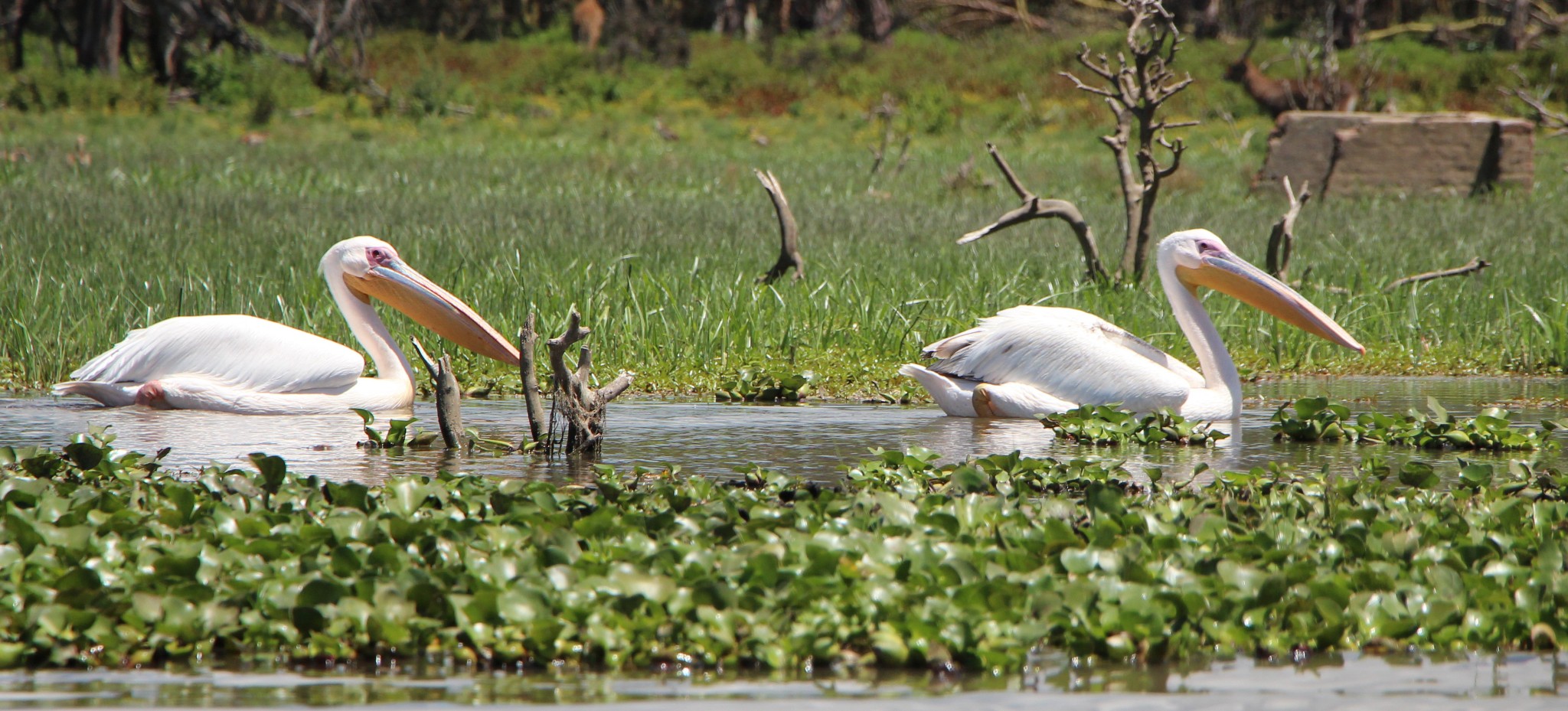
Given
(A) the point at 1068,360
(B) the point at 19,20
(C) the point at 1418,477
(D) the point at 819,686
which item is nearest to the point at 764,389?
(A) the point at 1068,360

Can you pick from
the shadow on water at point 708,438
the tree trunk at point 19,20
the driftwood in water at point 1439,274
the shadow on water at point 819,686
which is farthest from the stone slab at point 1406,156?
the tree trunk at point 19,20

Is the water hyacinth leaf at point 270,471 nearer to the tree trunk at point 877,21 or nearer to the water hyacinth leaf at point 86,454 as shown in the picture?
the water hyacinth leaf at point 86,454

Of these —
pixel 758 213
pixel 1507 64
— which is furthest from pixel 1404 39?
pixel 758 213

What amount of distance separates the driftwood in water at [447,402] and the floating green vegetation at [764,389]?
1934mm

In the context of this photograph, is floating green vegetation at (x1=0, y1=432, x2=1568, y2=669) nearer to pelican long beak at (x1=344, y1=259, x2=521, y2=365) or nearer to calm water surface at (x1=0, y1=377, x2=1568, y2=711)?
calm water surface at (x1=0, y1=377, x2=1568, y2=711)

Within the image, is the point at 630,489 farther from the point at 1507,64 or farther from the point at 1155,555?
the point at 1507,64

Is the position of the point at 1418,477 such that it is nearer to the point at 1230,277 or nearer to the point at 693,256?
the point at 1230,277

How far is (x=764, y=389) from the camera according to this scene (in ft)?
23.2

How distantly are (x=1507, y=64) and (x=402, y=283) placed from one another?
28.8 meters

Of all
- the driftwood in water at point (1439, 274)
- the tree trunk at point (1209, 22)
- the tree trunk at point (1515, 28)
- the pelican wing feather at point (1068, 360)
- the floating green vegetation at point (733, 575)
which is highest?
the tree trunk at point (1209, 22)

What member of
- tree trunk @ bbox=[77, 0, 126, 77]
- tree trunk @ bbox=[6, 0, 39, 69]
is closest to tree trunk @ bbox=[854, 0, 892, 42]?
tree trunk @ bbox=[77, 0, 126, 77]

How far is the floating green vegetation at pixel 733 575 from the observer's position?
10.1 feet

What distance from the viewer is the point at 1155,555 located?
3.57m

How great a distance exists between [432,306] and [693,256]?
4.27m
